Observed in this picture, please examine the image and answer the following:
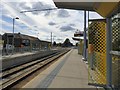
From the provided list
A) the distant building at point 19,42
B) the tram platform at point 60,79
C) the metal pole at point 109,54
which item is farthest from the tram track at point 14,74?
Answer: the distant building at point 19,42

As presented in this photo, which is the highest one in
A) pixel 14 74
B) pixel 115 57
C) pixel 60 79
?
pixel 115 57

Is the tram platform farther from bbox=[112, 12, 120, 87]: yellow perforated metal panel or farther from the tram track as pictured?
bbox=[112, 12, 120, 87]: yellow perforated metal panel

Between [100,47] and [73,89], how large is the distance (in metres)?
2.16

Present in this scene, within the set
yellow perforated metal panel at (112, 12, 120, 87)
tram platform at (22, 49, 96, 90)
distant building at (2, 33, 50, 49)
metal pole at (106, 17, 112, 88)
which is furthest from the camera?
distant building at (2, 33, 50, 49)

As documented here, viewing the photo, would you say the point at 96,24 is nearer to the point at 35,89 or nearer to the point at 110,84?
the point at 110,84

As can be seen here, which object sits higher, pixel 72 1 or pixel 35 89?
pixel 72 1

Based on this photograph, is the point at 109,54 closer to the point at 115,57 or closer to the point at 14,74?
the point at 115,57

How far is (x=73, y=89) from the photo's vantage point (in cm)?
930

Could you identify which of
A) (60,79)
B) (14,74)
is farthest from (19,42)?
(60,79)

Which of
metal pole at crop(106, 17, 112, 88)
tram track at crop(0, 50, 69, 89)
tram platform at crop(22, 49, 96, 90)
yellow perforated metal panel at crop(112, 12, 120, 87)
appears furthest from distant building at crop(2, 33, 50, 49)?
metal pole at crop(106, 17, 112, 88)

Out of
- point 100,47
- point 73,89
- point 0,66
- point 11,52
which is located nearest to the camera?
point 73,89

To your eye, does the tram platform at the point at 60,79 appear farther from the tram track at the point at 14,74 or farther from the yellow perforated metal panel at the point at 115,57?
the yellow perforated metal panel at the point at 115,57

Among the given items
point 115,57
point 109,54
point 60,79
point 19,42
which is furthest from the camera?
point 19,42

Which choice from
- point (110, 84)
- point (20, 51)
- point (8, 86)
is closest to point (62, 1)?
point (110, 84)
